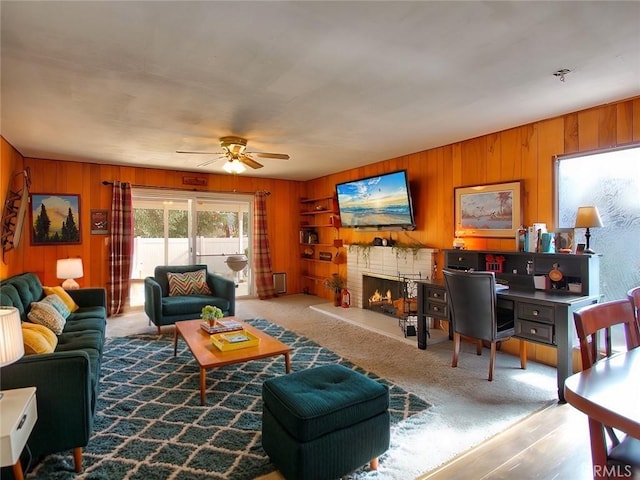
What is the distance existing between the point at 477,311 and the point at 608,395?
2.11 meters

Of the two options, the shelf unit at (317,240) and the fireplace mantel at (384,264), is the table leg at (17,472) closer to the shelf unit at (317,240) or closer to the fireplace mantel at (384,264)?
the fireplace mantel at (384,264)

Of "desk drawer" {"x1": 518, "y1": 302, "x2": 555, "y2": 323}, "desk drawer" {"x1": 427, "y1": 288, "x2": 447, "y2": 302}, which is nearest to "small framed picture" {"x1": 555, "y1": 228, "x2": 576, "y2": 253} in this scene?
"desk drawer" {"x1": 518, "y1": 302, "x2": 555, "y2": 323}

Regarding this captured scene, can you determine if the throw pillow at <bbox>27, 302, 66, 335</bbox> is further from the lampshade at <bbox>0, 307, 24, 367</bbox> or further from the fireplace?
the fireplace

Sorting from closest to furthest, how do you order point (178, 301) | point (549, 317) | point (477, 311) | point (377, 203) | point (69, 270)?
point (549, 317) < point (477, 311) < point (178, 301) < point (69, 270) < point (377, 203)

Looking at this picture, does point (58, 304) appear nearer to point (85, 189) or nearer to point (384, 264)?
point (85, 189)

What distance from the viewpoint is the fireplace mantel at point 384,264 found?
4598 millimetres

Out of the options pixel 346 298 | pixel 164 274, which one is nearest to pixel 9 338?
pixel 164 274

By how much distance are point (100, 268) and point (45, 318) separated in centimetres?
289

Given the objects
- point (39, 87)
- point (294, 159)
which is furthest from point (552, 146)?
point (39, 87)

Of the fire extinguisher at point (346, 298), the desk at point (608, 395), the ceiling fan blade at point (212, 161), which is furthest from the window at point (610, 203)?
the ceiling fan blade at point (212, 161)

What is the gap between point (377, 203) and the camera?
17.0 feet

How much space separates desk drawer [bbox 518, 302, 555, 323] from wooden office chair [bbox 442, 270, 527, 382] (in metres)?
0.21

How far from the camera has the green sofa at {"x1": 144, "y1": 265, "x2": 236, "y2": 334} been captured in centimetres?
429

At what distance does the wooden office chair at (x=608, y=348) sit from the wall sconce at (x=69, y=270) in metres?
5.56
